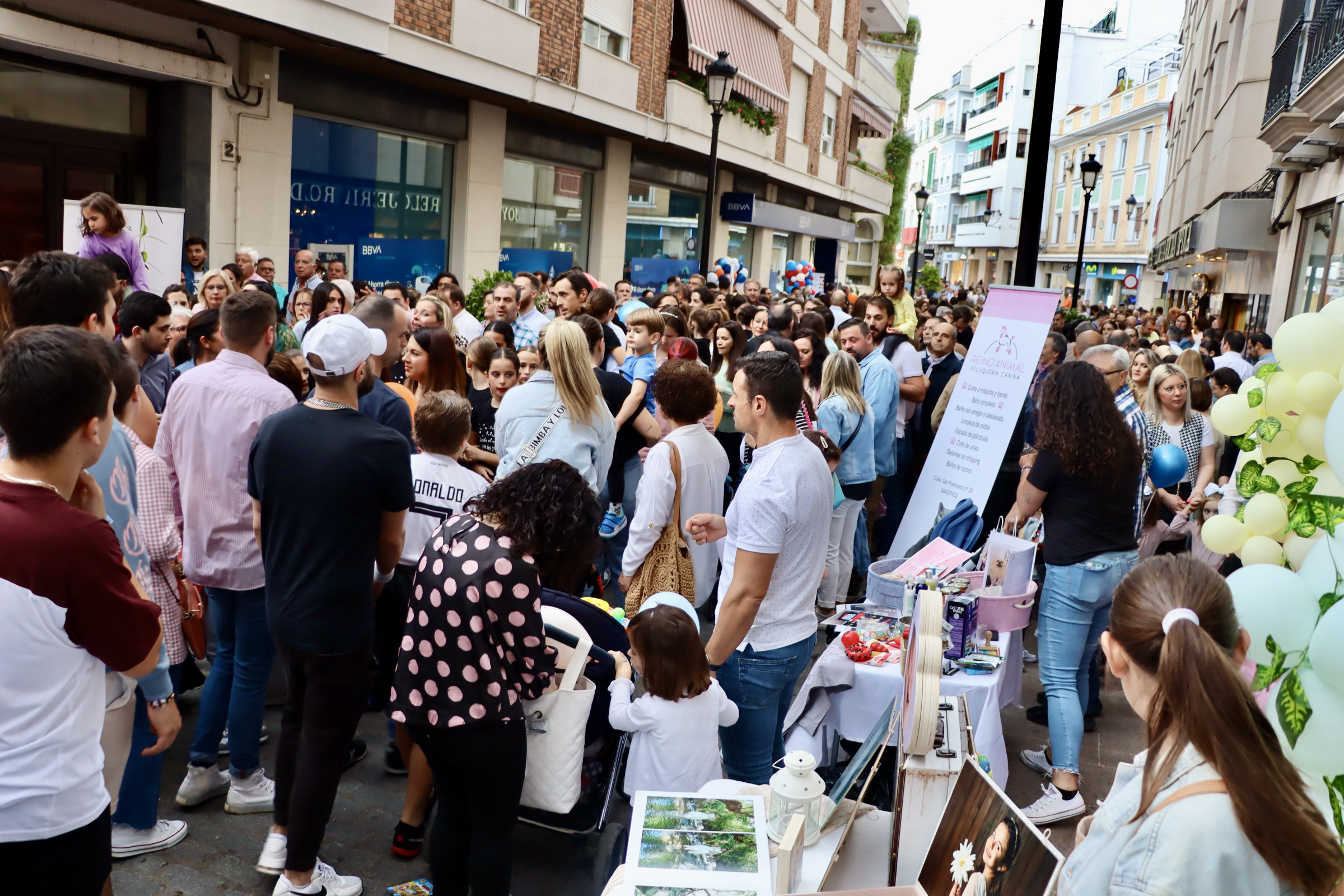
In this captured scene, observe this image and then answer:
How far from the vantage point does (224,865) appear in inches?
146

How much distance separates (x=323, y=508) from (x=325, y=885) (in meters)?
1.42

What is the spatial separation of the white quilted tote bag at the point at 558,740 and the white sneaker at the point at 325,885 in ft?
2.42

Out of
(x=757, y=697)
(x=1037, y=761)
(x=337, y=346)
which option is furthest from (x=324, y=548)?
(x=1037, y=761)

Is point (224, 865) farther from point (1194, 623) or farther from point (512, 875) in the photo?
point (1194, 623)

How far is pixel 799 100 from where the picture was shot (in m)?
27.5

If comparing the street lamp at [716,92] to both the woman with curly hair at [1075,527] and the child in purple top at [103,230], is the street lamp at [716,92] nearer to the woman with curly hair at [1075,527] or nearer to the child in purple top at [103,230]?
the child in purple top at [103,230]

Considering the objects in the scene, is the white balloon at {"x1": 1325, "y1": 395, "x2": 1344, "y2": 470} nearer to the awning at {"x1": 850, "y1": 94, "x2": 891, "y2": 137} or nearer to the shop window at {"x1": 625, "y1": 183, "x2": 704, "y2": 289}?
the shop window at {"x1": 625, "y1": 183, "x2": 704, "y2": 289}

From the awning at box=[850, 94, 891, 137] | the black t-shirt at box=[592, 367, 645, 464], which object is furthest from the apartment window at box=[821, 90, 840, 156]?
the black t-shirt at box=[592, 367, 645, 464]

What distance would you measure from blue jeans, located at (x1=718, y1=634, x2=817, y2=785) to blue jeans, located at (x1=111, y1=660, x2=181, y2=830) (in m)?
2.23

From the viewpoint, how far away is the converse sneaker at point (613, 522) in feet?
19.6

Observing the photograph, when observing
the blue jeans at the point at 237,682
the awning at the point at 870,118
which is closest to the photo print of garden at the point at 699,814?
the blue jeans at the point at 237,682

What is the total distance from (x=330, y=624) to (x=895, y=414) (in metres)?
5.04

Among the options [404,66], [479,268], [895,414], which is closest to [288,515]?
[895,414]

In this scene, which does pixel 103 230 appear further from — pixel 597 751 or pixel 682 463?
pixel 597 751
